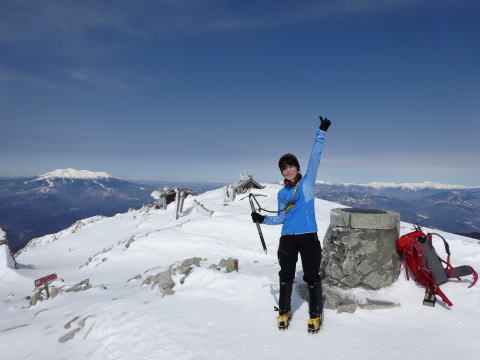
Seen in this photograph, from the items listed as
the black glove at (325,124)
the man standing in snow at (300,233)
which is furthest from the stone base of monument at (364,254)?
the black glove at (325,124)

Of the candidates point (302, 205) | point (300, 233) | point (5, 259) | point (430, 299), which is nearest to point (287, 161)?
point (302, 205)

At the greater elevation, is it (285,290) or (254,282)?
(285,290)

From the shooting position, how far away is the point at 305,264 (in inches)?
186

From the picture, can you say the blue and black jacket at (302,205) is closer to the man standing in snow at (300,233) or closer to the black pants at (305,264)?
the man standing in snow at (300,233)

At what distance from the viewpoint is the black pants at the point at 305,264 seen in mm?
4680

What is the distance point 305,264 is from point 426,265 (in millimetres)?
2753

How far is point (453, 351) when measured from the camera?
4.14 m

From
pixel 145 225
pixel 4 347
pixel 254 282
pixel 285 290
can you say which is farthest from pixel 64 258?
pixel 285 290

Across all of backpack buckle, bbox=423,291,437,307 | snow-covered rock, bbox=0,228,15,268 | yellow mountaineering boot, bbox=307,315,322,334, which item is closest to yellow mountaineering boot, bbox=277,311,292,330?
yellow mountaineering boot, bbox=307,315,322,334

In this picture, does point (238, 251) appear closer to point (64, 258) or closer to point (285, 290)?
point (285, 290)

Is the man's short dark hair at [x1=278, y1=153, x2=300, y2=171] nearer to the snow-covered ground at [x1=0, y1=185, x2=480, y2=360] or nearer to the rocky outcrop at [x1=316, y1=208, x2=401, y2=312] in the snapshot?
the rocky outcrop at [x1=316, y1=208, x2=401, y2=312]

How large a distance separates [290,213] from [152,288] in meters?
4.56

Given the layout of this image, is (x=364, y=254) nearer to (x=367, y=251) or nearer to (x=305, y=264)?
(x=367, y=251)

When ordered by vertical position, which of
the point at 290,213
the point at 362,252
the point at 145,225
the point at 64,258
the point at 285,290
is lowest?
the point at 64,258
